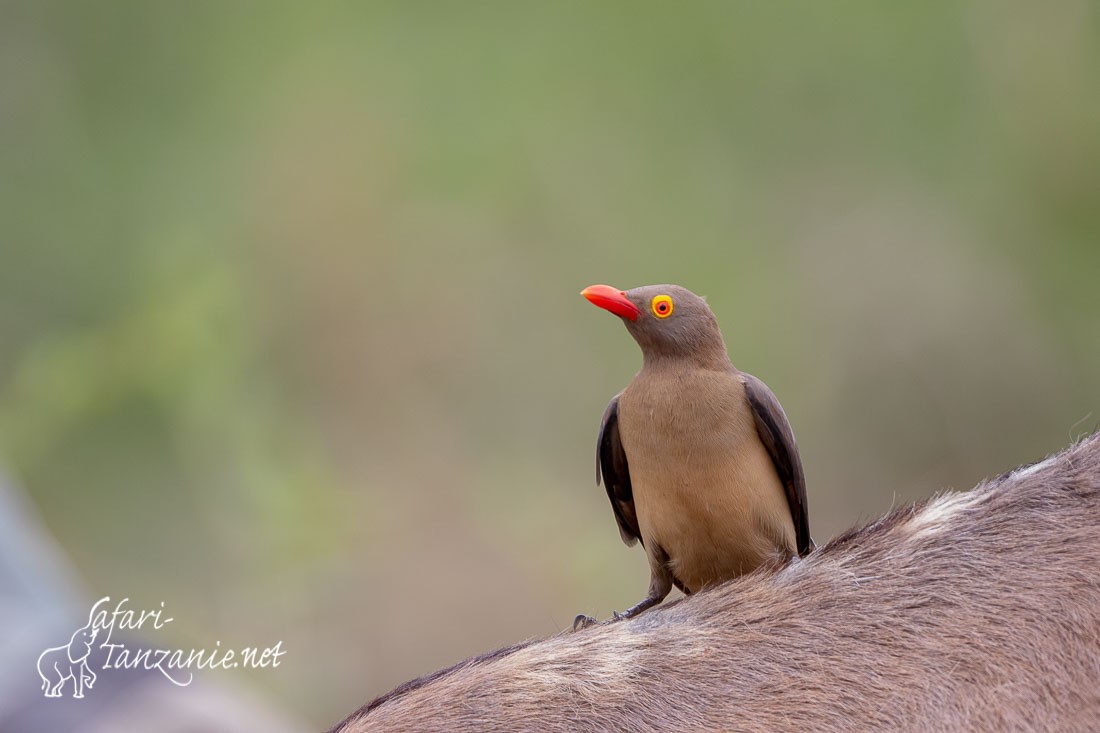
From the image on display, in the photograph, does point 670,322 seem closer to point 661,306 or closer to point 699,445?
point 661,306

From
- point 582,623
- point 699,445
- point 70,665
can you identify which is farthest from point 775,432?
point 70,665

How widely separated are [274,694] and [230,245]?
281cm

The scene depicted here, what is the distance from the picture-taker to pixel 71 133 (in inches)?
303

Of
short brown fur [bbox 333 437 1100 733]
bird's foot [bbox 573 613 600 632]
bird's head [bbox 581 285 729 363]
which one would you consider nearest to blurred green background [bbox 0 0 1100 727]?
bird's head [bbox 581 285 729 363]

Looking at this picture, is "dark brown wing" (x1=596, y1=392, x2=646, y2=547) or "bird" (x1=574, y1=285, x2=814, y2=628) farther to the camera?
"dark brown wing" (x1=596, y1=392, x2=646, y2=547)

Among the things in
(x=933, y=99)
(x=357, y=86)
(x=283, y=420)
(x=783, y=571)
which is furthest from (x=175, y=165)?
(x=783, y=571)

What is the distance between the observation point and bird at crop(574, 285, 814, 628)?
2.22 metres

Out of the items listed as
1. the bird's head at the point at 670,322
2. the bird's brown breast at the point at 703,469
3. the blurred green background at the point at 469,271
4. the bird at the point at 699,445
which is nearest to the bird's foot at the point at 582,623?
the bird at the point at 699,445

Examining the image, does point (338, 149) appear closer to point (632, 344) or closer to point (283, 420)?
point (283, 420)

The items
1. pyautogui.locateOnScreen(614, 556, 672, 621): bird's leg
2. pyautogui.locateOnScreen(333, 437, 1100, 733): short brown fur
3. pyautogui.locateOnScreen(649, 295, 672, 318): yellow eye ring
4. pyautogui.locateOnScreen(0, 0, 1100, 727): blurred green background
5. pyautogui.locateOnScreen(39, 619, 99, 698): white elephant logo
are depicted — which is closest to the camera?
pyautogui.locateOnScreen(333, 437, 1100, 733): short brown fur

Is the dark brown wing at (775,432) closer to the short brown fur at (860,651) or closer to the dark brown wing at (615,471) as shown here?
the dark brown wing at (615,471)

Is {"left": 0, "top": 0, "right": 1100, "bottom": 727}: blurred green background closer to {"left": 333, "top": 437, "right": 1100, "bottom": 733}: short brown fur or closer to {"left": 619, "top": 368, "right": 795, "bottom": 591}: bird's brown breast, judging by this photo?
{"left": 619, "top": 368, "right": 795, "bottom": 591}: bird's brown breast

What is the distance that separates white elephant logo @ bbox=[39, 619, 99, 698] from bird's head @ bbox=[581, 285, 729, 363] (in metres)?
2.07

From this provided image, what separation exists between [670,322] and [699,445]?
0.76ft
